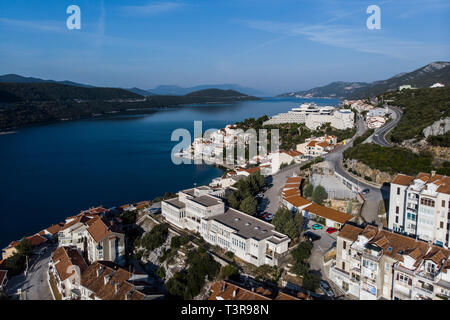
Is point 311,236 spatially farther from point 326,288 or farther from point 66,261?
point 66,261

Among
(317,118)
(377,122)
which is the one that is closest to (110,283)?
(377,122)

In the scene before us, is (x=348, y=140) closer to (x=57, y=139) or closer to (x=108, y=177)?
(x=108, y=177)

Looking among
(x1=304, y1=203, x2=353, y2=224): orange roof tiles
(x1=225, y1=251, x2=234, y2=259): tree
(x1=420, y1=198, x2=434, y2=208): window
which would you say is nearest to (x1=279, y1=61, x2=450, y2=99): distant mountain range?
(x1=304, y1=203, x2=353, y2=224): orange roof tiles

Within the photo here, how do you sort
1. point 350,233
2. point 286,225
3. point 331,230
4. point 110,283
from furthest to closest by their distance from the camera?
point 331,230, point 286,225, point 110,283, point 350,233

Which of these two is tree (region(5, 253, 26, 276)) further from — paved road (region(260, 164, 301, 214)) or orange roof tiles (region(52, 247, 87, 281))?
paved road (region(260, 164, 301, 214))

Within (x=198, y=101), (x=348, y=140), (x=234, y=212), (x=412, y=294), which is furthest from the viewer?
(x=198, y=101)

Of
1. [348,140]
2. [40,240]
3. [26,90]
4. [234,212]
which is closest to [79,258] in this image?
[40,240]
